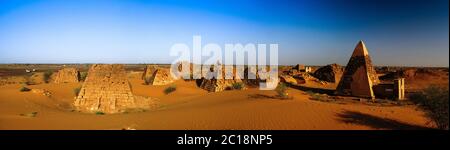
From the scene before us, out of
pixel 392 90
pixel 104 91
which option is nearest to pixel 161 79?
pixel 104 91

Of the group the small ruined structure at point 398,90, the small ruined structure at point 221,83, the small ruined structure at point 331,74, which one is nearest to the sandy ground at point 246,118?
the small ruined structure at point 398,90

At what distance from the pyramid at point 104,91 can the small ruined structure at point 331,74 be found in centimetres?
2063

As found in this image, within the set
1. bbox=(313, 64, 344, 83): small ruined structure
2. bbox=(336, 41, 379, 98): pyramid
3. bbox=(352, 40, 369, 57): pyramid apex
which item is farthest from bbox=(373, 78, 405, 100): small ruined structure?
bbox=(313, 64, 344, 83): small ruined structure

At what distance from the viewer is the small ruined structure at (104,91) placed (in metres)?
15.0

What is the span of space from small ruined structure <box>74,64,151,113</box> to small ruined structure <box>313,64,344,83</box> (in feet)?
67.7

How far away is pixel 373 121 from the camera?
11.0 meters

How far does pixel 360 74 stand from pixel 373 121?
24.8ft

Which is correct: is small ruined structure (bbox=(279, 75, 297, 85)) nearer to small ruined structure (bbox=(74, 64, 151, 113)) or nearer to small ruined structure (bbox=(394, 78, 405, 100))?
small ruined structure (bbox=(394, 78, 405, 100))

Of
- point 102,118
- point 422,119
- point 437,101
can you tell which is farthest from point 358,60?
point 102,118

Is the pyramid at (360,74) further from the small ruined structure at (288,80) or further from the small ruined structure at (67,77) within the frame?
the small ruined structure at (67,77)

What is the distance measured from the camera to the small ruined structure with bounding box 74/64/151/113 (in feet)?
49.2

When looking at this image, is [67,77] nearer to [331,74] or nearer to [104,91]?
[104,91]
